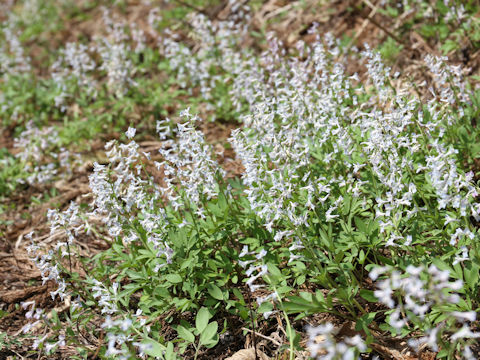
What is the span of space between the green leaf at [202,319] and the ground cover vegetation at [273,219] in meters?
0.02

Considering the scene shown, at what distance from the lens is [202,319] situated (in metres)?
3.51

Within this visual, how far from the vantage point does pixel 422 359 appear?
3160 millimetres

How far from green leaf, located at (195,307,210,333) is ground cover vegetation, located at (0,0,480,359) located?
0.06ft

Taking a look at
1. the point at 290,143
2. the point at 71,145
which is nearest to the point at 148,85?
the point at 71,145

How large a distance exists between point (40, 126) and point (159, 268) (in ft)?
19.2

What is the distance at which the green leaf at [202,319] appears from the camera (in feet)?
11.4

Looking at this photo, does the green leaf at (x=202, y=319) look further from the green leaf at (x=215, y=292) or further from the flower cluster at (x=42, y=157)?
the flower cluster at (x=42, y=157)

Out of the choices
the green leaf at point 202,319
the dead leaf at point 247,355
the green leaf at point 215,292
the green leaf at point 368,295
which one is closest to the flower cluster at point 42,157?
the green leaf at point 215,292

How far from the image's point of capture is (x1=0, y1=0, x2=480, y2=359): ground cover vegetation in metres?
3.19

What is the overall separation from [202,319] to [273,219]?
945 mm

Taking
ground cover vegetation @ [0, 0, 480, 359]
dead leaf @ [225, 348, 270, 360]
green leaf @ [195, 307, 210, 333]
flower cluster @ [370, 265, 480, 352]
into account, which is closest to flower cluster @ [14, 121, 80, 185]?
ground cover vegetation @ [0, 0, 480, 359]

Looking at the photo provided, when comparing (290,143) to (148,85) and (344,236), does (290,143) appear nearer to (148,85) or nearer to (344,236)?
(344,236)

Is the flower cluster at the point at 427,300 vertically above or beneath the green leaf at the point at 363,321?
above

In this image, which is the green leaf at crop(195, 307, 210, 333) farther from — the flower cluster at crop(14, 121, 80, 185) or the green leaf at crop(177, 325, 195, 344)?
the flower cluster at crop(14, 121, 80, 185)
